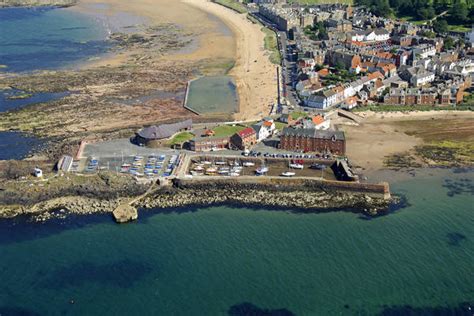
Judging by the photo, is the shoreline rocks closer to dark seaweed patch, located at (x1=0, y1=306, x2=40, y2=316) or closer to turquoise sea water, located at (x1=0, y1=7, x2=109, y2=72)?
dark seaweed patch, located at (x1=0, y1=306, x2=40, y2=316)

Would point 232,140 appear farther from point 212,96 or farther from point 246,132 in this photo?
point 212,96

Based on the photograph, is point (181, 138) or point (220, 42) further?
point (220, 42)

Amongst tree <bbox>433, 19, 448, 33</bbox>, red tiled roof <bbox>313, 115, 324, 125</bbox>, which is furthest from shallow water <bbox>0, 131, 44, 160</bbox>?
tree <bbox>433, 19, 448, 33</bbox>

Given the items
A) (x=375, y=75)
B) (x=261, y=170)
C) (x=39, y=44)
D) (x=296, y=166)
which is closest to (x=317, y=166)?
(x=296, y=166)

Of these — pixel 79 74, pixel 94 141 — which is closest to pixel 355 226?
pixel 94 141

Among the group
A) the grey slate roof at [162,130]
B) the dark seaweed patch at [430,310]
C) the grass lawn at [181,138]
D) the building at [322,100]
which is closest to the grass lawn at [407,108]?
the building at [322,100]

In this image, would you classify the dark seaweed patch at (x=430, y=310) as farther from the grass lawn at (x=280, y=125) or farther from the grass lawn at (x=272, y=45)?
the grass lawn at (x=272, y=45)
